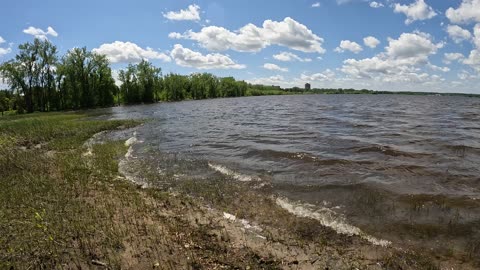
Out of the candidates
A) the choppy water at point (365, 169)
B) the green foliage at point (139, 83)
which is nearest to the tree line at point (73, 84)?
the green foliage at point (139, 83)

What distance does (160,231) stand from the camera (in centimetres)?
801

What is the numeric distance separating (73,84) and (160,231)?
91.1 metres

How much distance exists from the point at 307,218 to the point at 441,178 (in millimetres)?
7636

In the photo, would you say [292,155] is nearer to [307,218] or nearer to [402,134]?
[307,218]

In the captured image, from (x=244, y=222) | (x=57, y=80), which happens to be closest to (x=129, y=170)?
(x=244, y=222)

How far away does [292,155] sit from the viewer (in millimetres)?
18031

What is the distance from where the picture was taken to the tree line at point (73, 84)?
75375 mm

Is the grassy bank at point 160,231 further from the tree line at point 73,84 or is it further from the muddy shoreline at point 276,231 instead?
the tree line at point 73,84

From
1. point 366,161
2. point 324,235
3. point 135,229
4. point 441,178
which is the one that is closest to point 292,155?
point 366,161

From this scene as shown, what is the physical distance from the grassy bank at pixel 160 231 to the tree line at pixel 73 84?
250ft

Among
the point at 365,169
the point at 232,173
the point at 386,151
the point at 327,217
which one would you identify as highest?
the point at 386,151

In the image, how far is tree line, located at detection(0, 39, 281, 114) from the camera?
247ft

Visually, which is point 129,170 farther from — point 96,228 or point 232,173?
point 96,228

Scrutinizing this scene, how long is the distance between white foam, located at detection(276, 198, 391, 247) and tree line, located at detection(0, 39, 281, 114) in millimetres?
83546
